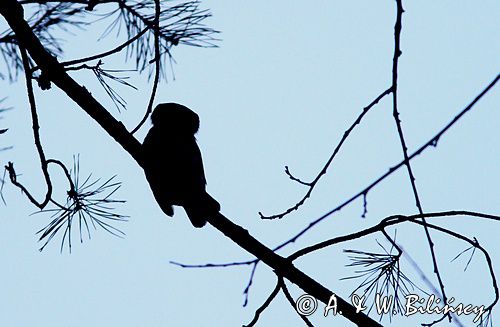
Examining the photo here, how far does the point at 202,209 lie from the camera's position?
290cm

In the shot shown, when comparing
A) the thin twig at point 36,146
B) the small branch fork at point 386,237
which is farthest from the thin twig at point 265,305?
the thin twig at point 36,146

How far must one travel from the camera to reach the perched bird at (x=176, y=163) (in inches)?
123

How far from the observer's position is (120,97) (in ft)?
8.45

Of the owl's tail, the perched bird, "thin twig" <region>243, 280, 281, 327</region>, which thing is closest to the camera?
"thin twig" <region>243, 280, 281, 327</region>

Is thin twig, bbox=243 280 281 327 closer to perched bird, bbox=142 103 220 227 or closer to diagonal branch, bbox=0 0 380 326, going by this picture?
diagonal branch, bbox=0 0 380 326

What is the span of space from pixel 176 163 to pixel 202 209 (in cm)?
51

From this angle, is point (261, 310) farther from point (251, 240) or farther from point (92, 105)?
point (92, 105)

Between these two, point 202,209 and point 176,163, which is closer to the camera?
point 202,209

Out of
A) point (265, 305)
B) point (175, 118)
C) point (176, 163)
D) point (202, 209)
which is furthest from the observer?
point (175, 118)

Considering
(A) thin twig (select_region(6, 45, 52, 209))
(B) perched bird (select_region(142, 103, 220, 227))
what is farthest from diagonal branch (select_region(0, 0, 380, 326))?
(B) perched bird (select_region(142, 103, 220, 227))

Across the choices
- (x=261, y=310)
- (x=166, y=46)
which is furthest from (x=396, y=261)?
(x=166, y=46)

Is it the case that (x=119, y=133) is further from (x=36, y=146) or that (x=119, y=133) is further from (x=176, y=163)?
(x=176, y=163)

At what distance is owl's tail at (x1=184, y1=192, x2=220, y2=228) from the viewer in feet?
8.87

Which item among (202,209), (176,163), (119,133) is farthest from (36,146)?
(176,163)
